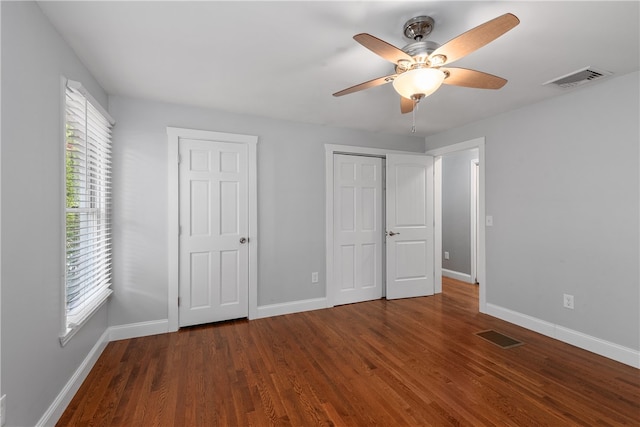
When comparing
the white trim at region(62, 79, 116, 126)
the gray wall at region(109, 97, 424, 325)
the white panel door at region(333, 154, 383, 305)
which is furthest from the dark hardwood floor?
the white trim at region(62, 79, 116, 126)

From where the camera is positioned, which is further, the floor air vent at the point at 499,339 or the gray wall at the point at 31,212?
the floor air vent at the point at 499,339

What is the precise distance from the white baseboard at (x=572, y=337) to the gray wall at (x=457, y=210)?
5.85 ft

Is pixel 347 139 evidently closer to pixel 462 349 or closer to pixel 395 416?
pixel 462 349

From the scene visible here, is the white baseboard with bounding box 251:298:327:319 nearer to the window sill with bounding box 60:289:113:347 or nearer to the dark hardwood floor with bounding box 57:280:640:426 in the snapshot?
the dark hardwood floor with bounding box 57:280:640:426

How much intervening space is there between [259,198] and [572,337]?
344 cm

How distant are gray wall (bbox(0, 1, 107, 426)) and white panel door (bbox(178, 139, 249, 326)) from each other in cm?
128

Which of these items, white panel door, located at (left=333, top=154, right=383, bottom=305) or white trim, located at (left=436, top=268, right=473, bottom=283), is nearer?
white panel door, located at (left=333, top=154, right=383, bottom=305)

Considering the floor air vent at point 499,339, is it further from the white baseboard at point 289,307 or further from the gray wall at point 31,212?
the gray wall at point 31,212

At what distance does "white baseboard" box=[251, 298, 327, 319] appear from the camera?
11.5 ft

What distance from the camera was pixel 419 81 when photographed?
167 cm

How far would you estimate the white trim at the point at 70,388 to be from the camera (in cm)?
170

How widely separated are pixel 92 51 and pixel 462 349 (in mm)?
3775

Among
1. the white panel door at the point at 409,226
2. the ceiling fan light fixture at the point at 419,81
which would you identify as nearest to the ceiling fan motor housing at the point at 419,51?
the ceiling fan light fixture at the point at 419,81

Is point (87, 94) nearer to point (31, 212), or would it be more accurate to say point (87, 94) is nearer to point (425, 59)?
point (31, 212)
